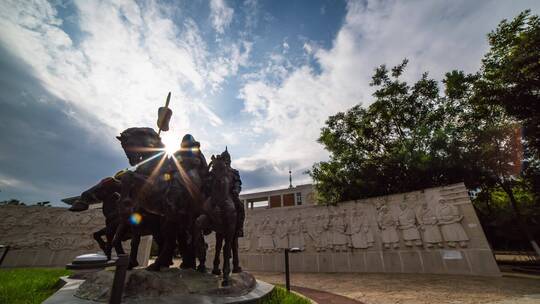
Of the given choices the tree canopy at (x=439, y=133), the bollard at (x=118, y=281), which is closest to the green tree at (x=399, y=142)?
the tree canopy at (x=439, y=133)

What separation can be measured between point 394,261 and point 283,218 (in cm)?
613

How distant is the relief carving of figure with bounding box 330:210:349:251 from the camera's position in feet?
38.9

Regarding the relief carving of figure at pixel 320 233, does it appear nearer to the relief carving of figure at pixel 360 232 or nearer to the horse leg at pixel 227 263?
the relief carving of figure at pixel 360 232

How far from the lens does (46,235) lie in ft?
47.0

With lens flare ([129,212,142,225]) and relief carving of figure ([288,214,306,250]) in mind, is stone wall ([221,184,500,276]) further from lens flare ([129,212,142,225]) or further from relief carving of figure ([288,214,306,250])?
lens flare ([129,212,142,225])

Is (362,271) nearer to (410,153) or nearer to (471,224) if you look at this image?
(471,224)

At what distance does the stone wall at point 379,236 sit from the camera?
9031 mm

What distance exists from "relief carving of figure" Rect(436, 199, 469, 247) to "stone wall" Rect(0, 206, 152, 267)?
1627cm

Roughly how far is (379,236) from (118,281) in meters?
11.6

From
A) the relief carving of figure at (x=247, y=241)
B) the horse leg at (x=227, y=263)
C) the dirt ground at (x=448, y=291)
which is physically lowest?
the dirt ground at (x=448, y=291)

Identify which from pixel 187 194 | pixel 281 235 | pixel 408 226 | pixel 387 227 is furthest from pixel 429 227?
pixel 187 194

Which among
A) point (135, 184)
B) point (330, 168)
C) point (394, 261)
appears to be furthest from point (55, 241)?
point (394, 261)

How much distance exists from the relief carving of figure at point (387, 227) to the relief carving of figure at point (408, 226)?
12.8 inches

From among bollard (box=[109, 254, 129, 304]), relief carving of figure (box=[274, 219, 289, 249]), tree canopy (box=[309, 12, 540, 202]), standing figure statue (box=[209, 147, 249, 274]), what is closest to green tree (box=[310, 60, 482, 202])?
tree canopy (box=[309, 12, 540, 202])
